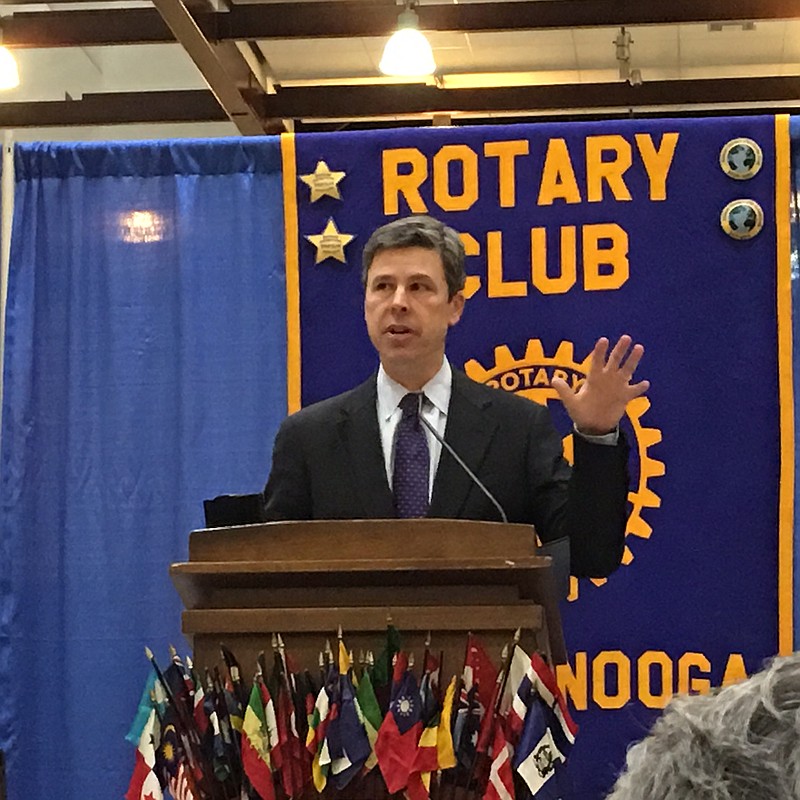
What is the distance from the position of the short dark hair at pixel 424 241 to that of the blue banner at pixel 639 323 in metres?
1.19

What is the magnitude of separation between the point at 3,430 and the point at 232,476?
0.65 meters

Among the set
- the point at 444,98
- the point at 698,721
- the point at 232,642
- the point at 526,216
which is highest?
the point at 444,98

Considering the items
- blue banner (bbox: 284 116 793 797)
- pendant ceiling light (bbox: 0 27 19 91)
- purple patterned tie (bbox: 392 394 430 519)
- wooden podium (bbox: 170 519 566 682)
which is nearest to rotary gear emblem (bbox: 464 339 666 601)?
blue banner (bbox: 284 116 793 797)

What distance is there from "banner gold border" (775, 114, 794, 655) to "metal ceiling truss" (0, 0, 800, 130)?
195 cm

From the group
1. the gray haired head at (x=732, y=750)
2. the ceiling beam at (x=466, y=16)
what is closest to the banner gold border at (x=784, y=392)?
the ceiling beam at (x=466, y=16)

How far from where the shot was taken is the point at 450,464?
2207 millimetres

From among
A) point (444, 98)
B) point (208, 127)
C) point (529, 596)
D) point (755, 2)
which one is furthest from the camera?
point (208, 127)

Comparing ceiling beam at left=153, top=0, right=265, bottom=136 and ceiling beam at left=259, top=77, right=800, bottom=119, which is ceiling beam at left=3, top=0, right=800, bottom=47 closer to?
ceiling beam at left=153, top=0, right=265, bottom=136

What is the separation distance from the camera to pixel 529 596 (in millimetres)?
1791

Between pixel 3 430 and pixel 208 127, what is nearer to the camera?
pixel 3 430

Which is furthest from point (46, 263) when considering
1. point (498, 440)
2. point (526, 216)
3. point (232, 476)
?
point (498, 440)

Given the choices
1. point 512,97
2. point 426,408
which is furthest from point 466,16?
point 426,408

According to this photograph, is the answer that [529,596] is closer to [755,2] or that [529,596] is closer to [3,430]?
[3,430]

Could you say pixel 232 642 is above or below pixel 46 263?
below
